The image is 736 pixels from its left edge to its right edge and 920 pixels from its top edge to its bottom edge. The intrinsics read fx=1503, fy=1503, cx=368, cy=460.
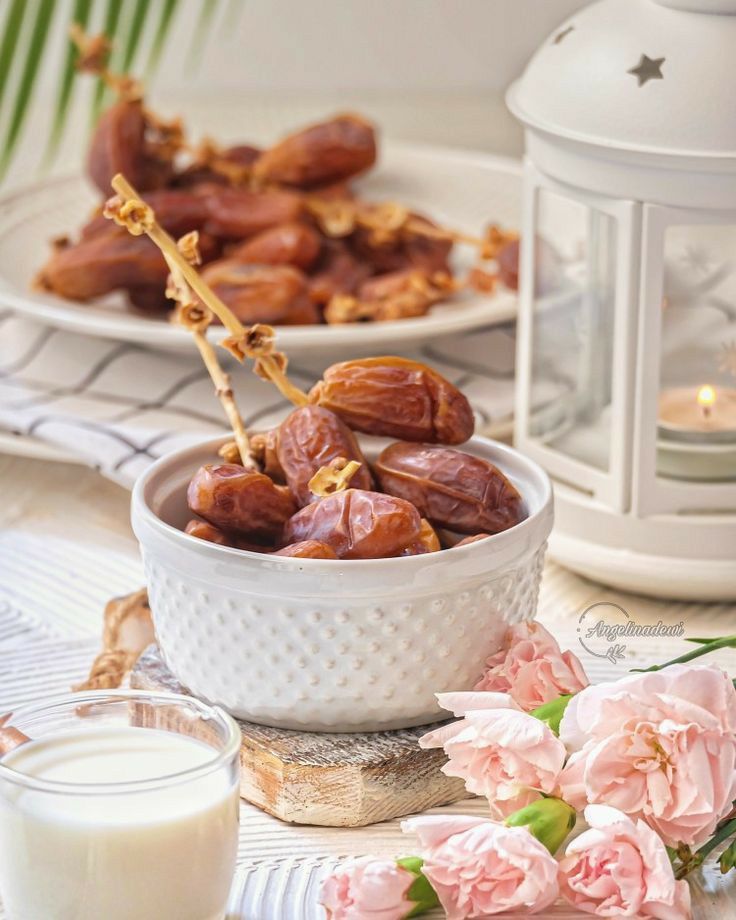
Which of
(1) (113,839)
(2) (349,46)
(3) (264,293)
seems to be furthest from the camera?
(2) (349,46)

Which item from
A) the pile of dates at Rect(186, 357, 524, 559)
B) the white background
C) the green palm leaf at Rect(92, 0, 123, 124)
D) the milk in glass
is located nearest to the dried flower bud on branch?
the pile of dates at Rect(186, 357, 524, 559)

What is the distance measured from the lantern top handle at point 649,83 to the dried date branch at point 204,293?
16cm

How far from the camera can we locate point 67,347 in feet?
2.91

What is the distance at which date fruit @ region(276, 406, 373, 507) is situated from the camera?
19.7 inches

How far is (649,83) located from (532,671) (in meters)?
0.25

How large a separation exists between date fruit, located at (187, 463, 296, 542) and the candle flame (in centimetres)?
22

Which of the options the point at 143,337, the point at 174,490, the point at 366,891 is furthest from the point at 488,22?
the point at 366,891

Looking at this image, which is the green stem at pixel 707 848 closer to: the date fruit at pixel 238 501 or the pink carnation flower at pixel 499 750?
the pink carnation flower at pixel 499 750

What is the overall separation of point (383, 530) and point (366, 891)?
116 millimetres

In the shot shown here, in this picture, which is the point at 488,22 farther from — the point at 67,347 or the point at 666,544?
the point at 666,544

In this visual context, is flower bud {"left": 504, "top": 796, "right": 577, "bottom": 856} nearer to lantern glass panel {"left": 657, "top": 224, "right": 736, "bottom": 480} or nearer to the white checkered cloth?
lantern glass panel {"left": 657, "top": 224, "right": 736, "bottom": 480}

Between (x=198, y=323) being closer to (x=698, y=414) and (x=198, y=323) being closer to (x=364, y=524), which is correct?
(x=364, y=524)

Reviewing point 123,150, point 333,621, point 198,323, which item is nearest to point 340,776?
point 333,621

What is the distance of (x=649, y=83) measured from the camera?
0.58 meters
